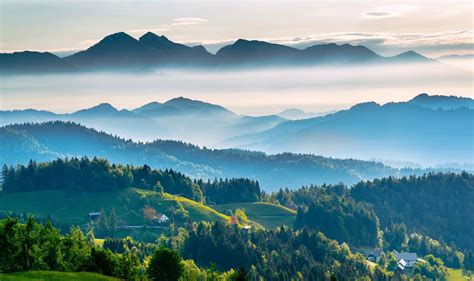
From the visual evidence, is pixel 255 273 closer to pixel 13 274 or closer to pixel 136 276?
pixel 136 276

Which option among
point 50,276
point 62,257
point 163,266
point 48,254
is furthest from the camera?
point 163,266

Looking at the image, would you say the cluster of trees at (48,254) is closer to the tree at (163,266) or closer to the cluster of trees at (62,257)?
the cluster of trees at (62,257)

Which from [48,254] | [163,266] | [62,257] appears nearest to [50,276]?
[48,254]

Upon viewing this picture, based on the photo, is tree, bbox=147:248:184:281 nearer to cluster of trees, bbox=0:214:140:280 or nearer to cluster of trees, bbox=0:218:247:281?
cluster of trees, bbox=0:218:247:281

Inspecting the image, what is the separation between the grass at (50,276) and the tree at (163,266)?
962cm

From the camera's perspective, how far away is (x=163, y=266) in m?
106

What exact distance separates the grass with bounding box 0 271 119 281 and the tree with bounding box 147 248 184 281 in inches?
379

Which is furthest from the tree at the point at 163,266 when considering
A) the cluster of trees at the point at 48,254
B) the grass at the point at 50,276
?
the grass at the point at 50,276

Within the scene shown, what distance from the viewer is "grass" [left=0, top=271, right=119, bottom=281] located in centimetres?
8649

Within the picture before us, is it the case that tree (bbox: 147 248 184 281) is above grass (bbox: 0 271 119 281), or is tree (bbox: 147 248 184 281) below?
below

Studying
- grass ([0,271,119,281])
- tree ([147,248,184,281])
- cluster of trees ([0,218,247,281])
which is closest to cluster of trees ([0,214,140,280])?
cluster of trees ([0,218,247,281])

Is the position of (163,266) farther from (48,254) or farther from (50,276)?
(50,276)

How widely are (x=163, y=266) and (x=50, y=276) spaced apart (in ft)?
59.2

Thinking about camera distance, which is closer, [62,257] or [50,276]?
[50,276]
